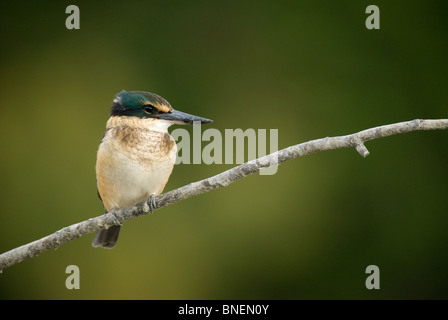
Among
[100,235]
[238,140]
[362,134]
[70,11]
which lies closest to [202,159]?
[238,140]

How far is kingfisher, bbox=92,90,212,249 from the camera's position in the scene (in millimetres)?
2580

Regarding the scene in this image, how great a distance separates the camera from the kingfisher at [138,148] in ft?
8.46

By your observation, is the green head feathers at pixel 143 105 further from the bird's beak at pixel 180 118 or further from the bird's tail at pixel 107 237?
the bird's tail at pixel 107 237

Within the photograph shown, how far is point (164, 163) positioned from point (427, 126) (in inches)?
→ 47.5

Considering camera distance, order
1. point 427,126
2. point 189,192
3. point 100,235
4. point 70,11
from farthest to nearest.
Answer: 1. point 70,11
2. point 100,235
3. point 189,192
4. point 427,126

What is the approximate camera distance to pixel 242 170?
207 centimetres

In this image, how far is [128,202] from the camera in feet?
8.87

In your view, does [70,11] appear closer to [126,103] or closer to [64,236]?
[126,103]

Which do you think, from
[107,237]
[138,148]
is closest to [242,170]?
[138,148]

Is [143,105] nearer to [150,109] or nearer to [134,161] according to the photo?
[150,109]

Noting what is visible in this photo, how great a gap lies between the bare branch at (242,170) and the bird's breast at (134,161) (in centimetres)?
19

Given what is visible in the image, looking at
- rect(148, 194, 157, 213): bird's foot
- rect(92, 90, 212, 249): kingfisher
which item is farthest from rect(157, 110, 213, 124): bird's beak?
rect(148, 194, 157, 213): bird's foot

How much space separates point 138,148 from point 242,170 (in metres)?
0.69

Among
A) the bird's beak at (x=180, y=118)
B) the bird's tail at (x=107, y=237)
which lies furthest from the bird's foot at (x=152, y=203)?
the bird's tail at (x=107, y=237)
